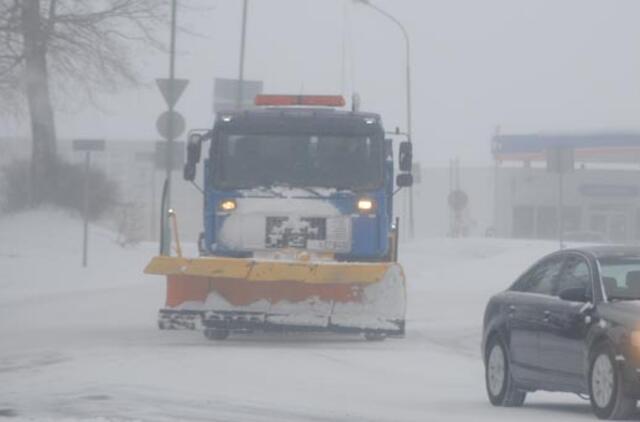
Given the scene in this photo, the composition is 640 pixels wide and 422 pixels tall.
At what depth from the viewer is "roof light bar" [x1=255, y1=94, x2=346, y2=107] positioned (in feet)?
72.2

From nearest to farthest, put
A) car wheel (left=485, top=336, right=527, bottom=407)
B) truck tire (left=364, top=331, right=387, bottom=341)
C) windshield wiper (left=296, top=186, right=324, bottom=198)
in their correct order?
car wheel (left=485, top=336, right=527, bottom=407) < truck tire (left=364, top=331, right=387, bottom=341) < windshield wiper (left=296, top=186, right=324, bottom=198)

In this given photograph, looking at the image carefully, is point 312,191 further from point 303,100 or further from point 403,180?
point 303,100

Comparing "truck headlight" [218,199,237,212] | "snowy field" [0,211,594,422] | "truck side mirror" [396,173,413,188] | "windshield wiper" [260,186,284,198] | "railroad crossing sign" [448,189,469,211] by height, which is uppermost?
"railroad crossing sign" [448,189,469,211]

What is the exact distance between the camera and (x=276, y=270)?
63.8 ft

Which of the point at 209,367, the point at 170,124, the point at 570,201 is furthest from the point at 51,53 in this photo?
the point at 570,201

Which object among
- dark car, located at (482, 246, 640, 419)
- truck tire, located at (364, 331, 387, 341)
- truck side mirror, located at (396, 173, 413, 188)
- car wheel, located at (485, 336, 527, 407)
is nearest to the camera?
dark car, located at (482, 246, 640, 419)

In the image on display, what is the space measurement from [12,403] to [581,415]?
4.77 metres

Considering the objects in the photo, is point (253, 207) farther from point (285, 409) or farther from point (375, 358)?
point (285, 409)

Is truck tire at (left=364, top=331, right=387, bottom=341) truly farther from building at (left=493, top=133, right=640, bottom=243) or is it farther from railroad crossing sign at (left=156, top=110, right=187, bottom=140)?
building at (left=493, top=133, right=640, bottom=243)

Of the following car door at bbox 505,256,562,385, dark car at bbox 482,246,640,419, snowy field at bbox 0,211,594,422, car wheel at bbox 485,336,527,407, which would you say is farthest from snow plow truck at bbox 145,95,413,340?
car door at bbox 505,256,562,385

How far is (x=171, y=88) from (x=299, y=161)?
10.3 m

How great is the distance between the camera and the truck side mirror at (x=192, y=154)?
69.2ft

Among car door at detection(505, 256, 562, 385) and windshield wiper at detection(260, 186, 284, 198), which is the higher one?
windshield wiper at detection(260, 186, 284, 198)

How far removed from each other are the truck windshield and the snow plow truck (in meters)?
0.01
